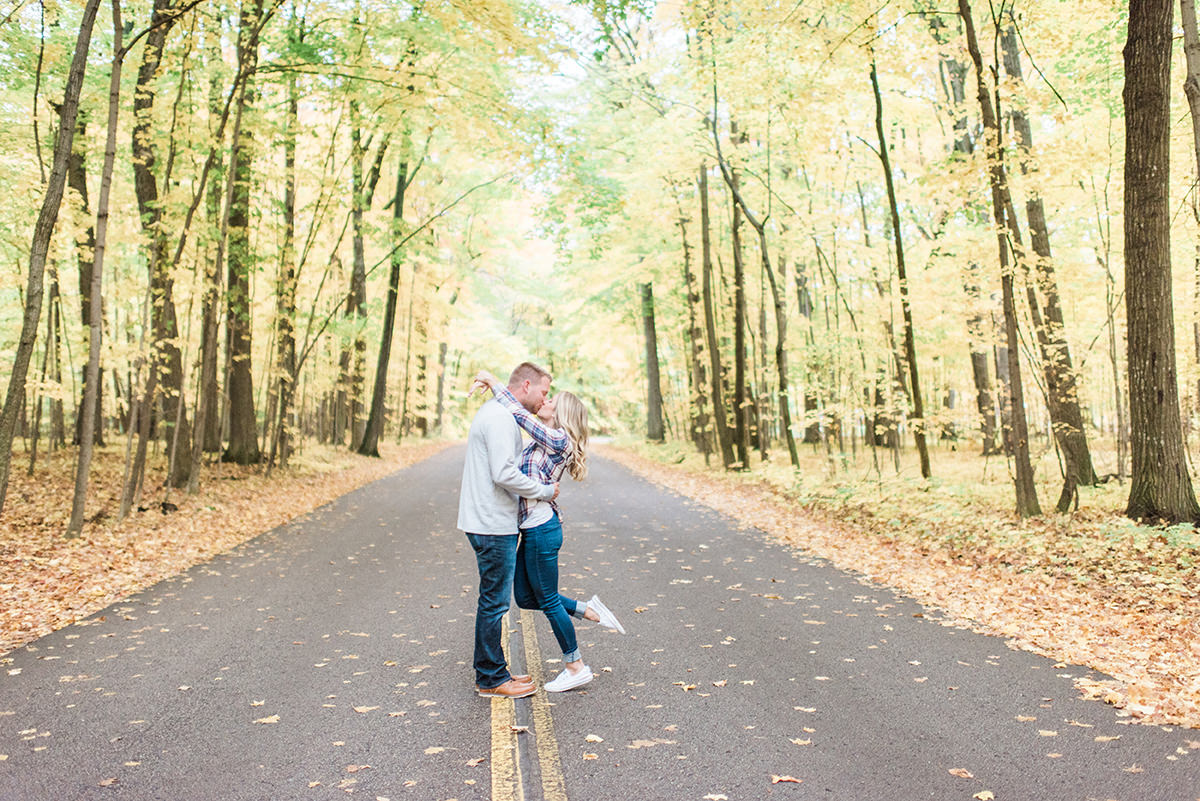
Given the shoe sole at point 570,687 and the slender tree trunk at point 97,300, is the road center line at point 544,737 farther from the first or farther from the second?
the slender tree trunk at point 97,300

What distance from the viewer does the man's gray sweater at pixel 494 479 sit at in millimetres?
4598

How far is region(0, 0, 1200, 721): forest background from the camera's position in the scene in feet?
27.5

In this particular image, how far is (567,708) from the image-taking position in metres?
4.45

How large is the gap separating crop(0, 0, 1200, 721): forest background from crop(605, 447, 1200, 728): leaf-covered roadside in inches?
2.7

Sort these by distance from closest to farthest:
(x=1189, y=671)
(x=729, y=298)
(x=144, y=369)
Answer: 1. (x=1189, y=671)
2. (x=144, y=369)
3. (x=729, y=298)

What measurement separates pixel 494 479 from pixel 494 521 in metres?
0.28

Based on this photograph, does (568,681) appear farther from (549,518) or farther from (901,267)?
(901,267)

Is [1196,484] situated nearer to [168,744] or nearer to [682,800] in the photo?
[682,800]

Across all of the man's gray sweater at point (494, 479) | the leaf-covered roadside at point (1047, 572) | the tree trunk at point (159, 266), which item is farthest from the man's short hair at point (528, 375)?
the tree trunk at point (159, 266)

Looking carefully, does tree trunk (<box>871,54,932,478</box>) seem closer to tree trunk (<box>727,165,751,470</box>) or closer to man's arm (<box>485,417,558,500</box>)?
tree trunk (<box>727,165,751,470</box>)

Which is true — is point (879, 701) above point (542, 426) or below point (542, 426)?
below

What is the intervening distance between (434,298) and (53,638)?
1147 inches

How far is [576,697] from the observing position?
463 centimetres

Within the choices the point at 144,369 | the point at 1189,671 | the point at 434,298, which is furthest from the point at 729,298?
the point at 1189,671
